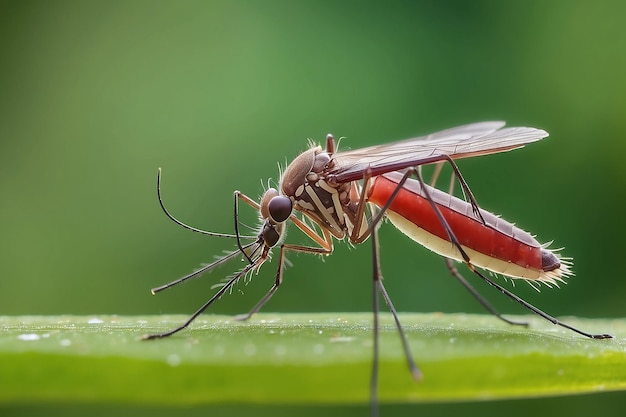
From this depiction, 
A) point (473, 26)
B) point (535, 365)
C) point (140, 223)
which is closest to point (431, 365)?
point (535, 365)

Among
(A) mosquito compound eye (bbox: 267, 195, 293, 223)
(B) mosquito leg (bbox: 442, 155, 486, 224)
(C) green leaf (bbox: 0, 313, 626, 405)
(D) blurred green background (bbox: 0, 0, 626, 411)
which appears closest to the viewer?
(C) green leaf (bbox: 0, 313, 626, 405)

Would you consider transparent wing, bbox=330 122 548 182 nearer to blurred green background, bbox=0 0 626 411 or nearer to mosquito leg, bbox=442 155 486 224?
mosquito leg, bbox=442 155 486 224

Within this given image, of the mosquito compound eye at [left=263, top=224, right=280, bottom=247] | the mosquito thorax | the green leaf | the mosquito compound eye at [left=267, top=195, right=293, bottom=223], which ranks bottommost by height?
the green leaf

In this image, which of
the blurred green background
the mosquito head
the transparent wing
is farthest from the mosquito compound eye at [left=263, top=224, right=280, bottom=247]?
the blurred green background

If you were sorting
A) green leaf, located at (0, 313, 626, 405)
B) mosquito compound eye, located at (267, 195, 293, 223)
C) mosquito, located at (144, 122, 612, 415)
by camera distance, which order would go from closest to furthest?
green leaf, located at (0, 313, 626, 405) < mosquito, located at (144, 122, 612, 415) < mosquito compound eye, located at (267, 195, 293, 223)

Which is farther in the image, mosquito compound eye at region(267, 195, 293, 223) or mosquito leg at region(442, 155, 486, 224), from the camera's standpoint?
mosquito compound eye at region(267, 195, 293, 223)

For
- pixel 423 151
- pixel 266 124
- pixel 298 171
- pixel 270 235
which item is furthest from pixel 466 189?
pixel 266 124

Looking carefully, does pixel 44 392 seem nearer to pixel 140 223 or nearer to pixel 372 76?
pixel 140 223

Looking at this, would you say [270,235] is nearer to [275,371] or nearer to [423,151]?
[423,151]
